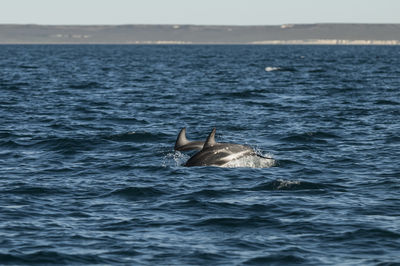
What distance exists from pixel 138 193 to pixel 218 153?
4.51m

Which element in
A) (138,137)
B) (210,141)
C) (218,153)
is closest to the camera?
(210,141)

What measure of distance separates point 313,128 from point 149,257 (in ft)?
69.0

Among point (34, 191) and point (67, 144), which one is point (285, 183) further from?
point (67, 144)

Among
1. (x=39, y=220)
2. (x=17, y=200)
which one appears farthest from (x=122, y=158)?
(x=39, y=220)

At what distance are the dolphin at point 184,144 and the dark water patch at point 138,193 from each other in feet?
18.1

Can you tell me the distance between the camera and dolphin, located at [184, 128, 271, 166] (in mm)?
23562

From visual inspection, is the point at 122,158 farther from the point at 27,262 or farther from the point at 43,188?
the point at 27,262

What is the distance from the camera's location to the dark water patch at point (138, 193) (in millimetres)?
19656

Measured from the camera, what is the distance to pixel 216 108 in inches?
1747

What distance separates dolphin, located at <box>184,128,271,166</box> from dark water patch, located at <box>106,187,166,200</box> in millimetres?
3650

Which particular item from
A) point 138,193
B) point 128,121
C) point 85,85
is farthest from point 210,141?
point 85,85

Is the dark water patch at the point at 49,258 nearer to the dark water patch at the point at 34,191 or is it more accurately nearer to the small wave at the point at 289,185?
the dark water patch at the point at 34,191

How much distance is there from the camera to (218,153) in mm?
23797

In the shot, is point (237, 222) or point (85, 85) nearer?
point (237, 222)
